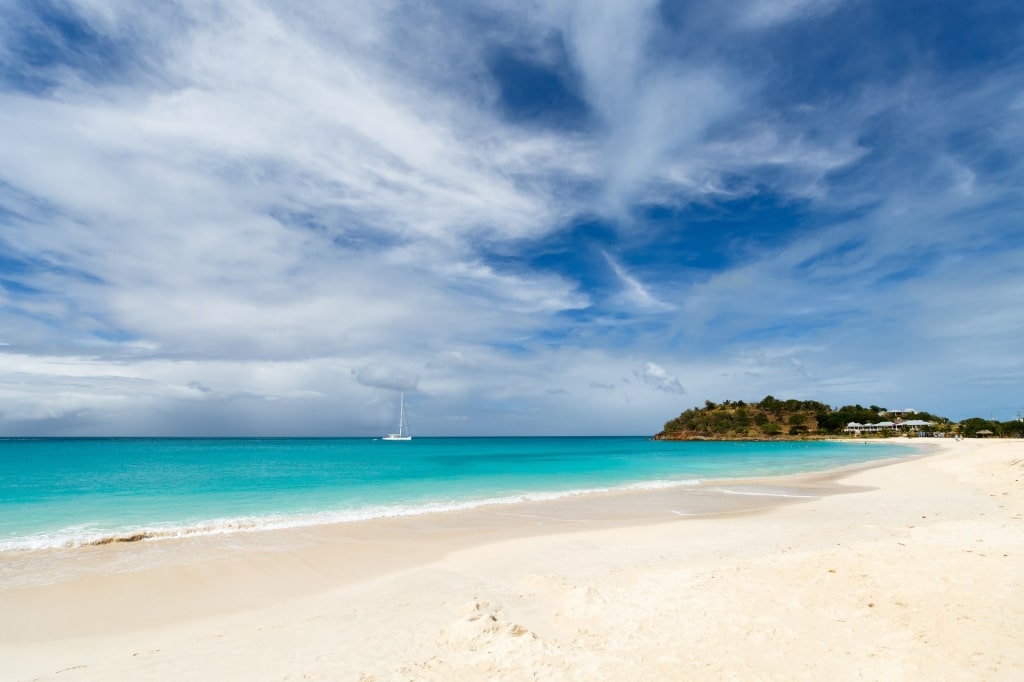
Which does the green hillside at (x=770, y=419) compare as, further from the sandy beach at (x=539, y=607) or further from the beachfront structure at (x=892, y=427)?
the sandy beach at (x=539, y=607)

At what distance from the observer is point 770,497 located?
24.3m

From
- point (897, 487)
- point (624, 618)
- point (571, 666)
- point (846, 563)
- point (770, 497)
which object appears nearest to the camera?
point (571, 666)

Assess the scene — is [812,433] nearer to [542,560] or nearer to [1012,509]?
[1012,509]

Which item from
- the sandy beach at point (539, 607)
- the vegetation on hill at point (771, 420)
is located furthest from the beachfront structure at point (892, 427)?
the sandy beach at point (539, 607)

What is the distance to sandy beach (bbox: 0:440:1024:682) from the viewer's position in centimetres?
597

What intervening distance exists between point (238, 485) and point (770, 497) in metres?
30.6

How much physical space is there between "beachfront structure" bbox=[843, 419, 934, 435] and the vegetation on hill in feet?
8.93

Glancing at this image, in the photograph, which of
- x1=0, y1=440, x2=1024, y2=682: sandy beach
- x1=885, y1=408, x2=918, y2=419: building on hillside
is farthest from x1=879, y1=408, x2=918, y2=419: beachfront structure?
x1=0, y1=440, x2=1024, y2=682: sandy beach

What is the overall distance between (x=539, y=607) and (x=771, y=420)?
183687 millimetres

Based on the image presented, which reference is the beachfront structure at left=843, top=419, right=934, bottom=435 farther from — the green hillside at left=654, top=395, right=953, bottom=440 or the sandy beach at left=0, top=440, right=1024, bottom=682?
the sandy beach at left=0, top=440, right=1024, bottom=682

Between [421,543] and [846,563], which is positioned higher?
[846,563]

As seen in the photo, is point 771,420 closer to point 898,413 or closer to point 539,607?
point 898,413

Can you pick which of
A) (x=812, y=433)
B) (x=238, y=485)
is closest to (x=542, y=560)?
(x=238, y=485)

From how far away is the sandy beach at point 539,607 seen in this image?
5.97 metres
